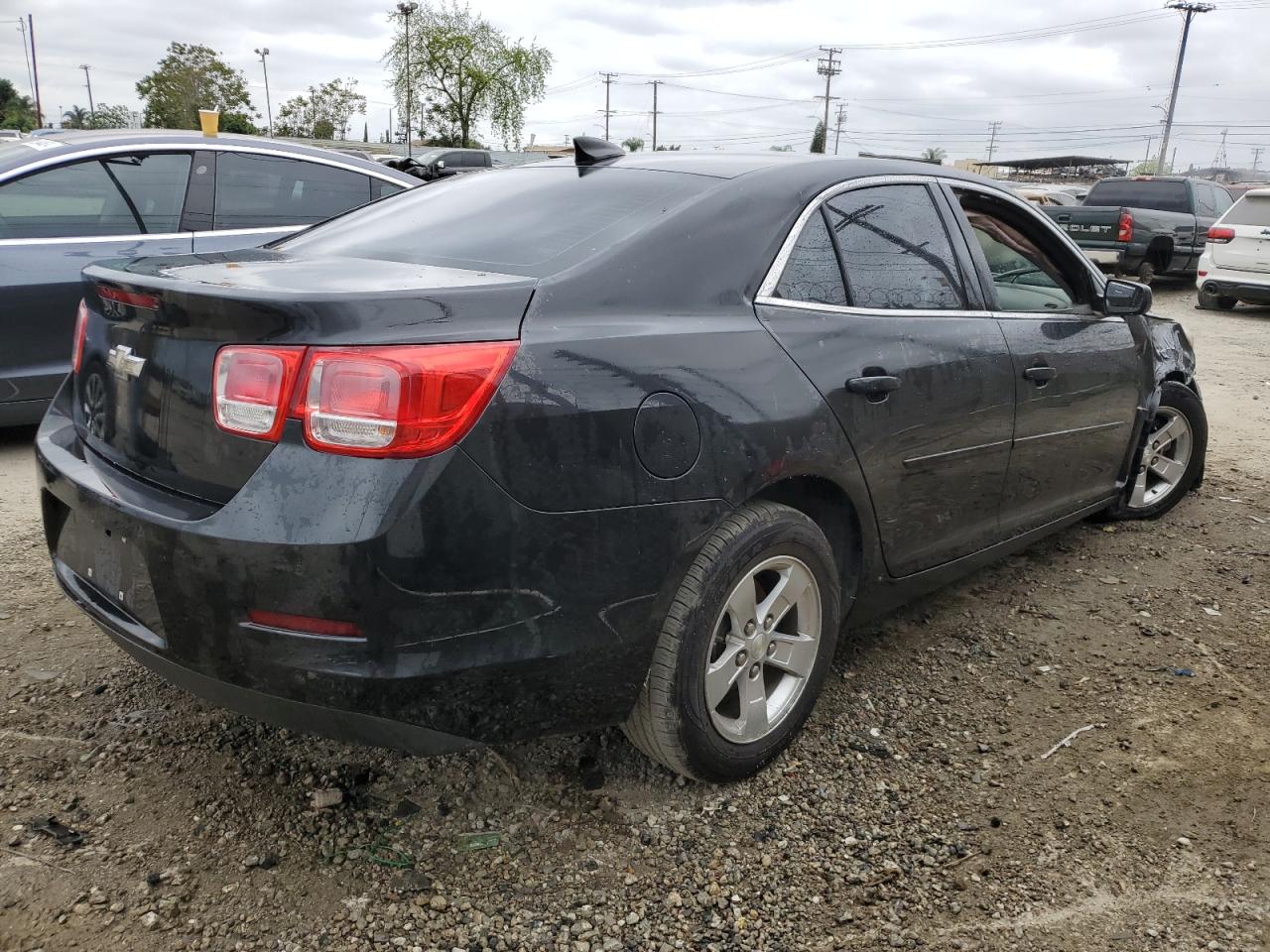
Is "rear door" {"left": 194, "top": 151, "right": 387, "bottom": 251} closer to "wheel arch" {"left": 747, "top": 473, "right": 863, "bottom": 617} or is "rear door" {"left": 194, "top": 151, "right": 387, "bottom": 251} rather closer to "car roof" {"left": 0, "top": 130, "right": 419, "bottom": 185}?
"car roof" {"left": 0, "top": 130, "right": 419, "bottom": 185}

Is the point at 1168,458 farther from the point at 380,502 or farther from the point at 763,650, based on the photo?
the point at 380,502

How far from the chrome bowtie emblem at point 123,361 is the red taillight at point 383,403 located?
0.56 m

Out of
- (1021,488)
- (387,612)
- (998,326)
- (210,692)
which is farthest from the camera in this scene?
(1021,488)

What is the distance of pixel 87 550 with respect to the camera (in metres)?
2.36

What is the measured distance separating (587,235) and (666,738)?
122cm

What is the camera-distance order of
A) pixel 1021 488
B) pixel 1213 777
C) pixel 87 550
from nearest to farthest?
1. pixel 87 550
2. pixel 1213 777
3. pixel 1021 488

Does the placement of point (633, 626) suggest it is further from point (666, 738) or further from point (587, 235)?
point (587, 235)

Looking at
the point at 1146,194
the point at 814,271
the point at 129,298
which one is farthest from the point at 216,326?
the point at 1146,194

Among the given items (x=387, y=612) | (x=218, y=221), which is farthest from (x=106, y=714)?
(x=218, y=221)

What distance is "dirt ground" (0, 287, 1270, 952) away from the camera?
7.06ft

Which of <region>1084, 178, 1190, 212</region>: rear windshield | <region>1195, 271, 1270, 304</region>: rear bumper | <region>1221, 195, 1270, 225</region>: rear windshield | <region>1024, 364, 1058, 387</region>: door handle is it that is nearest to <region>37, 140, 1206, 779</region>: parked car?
<region>1024, 364, 1058, 387</region>: door handle

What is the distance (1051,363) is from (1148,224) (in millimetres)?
12784

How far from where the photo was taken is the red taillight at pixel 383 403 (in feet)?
6.24

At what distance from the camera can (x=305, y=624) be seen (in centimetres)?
195
